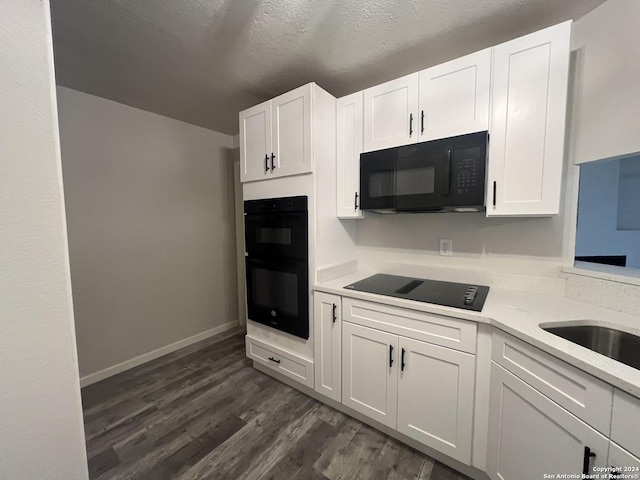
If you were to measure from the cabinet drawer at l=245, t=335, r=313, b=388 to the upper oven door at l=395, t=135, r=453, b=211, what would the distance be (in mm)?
1355

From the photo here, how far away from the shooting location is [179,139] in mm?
2602

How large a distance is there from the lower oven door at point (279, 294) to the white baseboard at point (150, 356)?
103 cm

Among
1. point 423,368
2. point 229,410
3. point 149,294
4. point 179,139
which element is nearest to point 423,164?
point 423,368

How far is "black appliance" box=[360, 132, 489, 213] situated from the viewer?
4.54ft

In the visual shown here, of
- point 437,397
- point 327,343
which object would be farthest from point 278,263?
point 437,397

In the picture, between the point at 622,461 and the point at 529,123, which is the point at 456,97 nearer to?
the point at 529,123

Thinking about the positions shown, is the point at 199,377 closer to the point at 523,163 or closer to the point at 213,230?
the point at 213,230

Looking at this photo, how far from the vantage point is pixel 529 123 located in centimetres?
129

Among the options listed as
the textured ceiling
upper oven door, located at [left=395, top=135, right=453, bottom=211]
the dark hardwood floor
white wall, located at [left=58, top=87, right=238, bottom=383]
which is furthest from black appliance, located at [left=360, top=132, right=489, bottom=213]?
white wall, located at [left=58, top=87, right=238, bottom=383]

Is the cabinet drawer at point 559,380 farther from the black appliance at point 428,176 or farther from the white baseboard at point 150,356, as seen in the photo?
the white baseboard at point 150,356

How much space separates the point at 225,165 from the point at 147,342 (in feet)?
6.73

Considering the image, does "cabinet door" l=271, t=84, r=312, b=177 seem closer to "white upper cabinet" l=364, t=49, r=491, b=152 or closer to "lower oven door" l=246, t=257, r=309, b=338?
"white upper cabinet" l=364, t=49, r=491, b=152

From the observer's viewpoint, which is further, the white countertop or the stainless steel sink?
the stainless steel sink

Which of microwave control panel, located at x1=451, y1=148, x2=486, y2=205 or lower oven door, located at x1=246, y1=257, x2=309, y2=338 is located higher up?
microwave control panel, located at x1=451, y1=148, x2=486, y2=205
